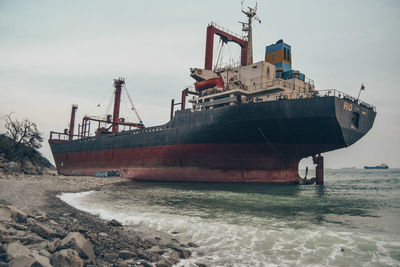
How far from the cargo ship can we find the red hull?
84 mm

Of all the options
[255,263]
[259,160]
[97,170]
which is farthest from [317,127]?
[97,170]

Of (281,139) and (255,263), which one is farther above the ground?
(281,139)

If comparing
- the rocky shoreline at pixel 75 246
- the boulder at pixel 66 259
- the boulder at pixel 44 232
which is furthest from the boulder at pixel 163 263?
the boulder at pixel 44 232

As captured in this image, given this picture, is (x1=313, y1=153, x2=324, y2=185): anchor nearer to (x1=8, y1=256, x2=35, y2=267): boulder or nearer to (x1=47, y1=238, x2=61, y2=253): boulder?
(x1=47, y1=238, x2=61, y2=253): boulder

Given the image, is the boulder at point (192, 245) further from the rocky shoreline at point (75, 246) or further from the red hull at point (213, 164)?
the red hull at point (213, 164)

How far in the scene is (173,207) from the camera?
11875 millimetres

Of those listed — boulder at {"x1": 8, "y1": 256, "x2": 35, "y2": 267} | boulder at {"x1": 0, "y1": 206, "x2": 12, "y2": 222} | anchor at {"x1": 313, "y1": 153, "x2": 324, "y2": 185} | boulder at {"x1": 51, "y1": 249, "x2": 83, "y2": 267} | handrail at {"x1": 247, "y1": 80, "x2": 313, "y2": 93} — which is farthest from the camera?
anchor at {"x1": 313, "y1": 153, "x2": 324, "y2": 185}

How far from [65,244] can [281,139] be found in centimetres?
1808

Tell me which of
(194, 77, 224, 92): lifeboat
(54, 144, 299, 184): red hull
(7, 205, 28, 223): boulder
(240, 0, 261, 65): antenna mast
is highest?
(240, 0, 261, 65): antenna mast

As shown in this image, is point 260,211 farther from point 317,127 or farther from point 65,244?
point 317,127

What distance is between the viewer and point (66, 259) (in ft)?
14.8

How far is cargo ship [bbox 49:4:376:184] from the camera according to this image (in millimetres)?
19312

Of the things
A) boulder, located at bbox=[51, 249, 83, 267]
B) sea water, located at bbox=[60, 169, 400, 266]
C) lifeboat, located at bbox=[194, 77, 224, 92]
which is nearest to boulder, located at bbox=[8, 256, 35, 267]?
boulder, located at bbox=[51, 249, 83, 267]

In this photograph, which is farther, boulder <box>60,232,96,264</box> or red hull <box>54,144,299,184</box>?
red hull <box>54,144,299,184</box>
